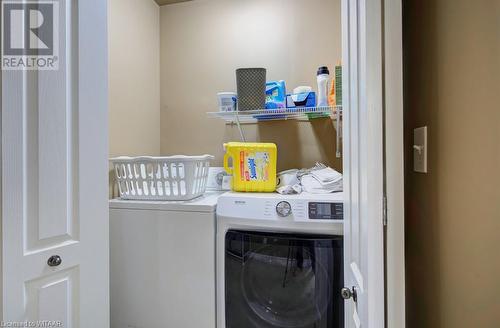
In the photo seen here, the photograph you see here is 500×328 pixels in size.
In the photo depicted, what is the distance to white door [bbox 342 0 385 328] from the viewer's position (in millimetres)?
667

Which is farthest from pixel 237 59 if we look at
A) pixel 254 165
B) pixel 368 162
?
pixel 368 162

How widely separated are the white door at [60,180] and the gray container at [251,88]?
2.58 feet

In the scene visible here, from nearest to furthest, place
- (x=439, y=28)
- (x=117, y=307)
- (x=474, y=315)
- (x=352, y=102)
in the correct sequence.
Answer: (x=474, y=315)
(x=439, y=28)
(x=352, y=102)
(x=117, y=307)

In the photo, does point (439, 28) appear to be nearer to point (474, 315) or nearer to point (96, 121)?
point (474, 315)

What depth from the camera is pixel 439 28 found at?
2.10ft

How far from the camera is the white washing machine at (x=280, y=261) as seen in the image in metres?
1.22

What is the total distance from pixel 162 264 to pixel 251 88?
1.11m

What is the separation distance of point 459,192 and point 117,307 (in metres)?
1.60

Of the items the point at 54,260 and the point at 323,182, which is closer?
the point at 54,260

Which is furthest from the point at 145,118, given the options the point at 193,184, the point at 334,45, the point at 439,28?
the point at 439,28

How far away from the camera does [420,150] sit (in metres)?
0.70

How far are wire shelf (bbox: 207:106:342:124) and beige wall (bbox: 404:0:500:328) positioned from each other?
3.03 feet

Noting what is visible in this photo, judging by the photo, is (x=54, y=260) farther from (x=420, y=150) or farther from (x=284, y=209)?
(x=420, y=150)

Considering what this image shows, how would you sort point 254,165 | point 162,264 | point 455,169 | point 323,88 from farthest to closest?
1. point 323,88
2. point 254,165
3. point 162,264
4. point 455,169
